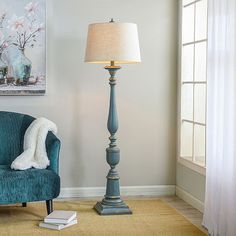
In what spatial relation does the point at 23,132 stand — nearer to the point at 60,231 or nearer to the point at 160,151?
the point at 60,231

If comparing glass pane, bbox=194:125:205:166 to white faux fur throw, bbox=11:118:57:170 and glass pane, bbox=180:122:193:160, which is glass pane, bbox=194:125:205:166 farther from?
white faux fur throw, bbox=11:118:57:170

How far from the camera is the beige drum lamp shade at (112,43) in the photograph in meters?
4.67

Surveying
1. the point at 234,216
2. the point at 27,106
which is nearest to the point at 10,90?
the point at 27,106

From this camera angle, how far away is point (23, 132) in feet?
16.4

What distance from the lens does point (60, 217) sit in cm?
443

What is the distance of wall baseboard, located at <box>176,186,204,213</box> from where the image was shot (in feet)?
16.3

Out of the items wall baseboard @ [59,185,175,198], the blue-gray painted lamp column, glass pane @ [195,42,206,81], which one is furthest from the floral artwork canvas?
glass pane @ [195,42,206,81]

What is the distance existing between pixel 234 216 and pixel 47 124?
6.15 feet

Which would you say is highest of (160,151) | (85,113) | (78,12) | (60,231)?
→ (78,12)

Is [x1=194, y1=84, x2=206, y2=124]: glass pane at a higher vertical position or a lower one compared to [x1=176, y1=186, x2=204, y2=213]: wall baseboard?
higher

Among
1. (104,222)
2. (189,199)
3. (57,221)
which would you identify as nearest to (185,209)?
(189,199)

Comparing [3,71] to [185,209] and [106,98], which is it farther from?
[185,209]

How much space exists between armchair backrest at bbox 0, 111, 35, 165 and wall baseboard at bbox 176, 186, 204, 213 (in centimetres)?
165

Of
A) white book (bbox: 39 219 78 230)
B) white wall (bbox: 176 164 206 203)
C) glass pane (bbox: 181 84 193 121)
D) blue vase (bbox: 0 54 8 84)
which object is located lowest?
white book (bbox: 39 219 78 230)
